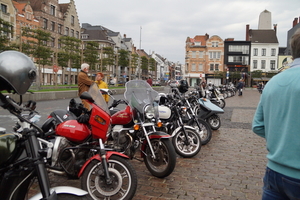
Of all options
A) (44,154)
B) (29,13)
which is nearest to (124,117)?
(44,154)

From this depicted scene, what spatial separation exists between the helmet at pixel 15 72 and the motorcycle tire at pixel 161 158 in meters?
2.51

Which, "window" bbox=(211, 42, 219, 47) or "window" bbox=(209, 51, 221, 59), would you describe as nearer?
"window" bbox=(211, 42, 219, 47)

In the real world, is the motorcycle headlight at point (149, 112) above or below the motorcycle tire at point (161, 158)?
above

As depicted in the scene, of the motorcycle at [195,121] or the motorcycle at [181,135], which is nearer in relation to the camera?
the motorcycle at [181,135]

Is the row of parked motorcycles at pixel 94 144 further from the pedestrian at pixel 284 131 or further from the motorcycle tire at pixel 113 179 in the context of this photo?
the pedestrian at pixel 284 131

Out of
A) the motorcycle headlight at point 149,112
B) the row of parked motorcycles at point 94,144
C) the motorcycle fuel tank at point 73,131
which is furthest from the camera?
the motorcycle headlight at point 149,112

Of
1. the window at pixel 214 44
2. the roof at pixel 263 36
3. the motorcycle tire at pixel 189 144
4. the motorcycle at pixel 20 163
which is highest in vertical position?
the roof at pixel 263 36

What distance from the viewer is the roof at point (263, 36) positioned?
71.9m

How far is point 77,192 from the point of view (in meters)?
1.95

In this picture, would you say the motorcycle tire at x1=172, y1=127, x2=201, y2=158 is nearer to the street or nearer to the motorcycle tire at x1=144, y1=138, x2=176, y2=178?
the street

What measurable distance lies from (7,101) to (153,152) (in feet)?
8.51

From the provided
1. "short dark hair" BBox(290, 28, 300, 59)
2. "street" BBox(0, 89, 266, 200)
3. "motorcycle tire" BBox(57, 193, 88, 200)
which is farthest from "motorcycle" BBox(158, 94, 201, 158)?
"short dark hair" BBox(290, 28, 300, 59)

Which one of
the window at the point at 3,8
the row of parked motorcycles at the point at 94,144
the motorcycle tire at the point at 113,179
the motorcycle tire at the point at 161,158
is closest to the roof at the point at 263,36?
the window at the point at 3,8

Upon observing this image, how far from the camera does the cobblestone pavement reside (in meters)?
3.87
